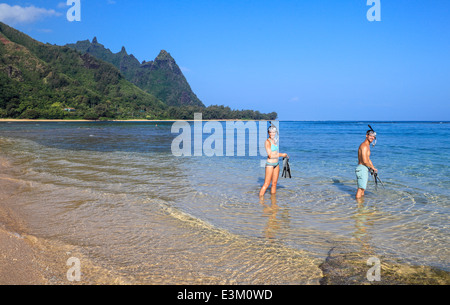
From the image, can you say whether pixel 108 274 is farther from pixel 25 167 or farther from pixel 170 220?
pixel 25 167

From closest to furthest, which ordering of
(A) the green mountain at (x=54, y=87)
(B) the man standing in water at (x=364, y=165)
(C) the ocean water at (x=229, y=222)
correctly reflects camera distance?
1. (C) the ocean water at (x=229, y=222)
2. (B) the man standing in water at (x=364, y=165)
3. (A) the green mountain at (x=54, y=87)

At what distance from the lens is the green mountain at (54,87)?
11344 cm

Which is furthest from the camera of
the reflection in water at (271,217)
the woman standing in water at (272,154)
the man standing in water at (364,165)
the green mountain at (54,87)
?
the green mountain at (54,87)

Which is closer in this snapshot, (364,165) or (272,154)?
(272,154)

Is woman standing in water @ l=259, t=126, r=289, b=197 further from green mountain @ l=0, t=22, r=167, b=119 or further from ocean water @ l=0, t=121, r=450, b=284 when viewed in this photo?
green mountain @ l=0, t=22, r=167, b=119

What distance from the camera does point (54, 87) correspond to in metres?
142

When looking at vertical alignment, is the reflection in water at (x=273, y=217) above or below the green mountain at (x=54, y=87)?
below

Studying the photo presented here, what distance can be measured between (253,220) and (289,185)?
15.0 feet

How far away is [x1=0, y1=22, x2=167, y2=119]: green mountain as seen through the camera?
113m

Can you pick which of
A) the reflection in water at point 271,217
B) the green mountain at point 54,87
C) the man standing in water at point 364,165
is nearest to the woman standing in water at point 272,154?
the reflection in water at point 271,217

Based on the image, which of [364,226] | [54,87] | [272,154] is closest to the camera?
[364,226]

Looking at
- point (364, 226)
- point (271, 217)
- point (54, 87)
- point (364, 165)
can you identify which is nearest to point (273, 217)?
point (271, 217)

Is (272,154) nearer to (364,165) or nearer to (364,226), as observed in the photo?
(364,165)

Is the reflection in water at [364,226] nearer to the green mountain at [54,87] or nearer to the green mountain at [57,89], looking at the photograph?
the green mountain at [54,87]
